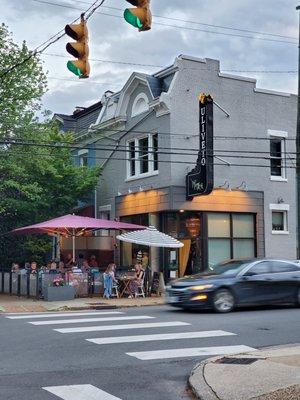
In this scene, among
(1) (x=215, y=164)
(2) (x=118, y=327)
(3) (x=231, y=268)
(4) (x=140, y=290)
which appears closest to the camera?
(2) (x=118, y=327)

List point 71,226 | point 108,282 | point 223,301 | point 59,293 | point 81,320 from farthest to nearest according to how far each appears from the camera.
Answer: point 108,282 < point 71,226 < point 59,293 < point 223,301 < point 81,320

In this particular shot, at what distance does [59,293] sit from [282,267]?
769 cm

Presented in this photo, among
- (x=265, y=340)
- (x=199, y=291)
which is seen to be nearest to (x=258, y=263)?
(x=199, y=291)

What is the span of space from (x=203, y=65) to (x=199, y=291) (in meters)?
12.3

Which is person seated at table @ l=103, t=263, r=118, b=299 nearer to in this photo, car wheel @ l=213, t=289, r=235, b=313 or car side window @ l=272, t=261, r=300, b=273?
car wheel @ l=213, t=289, r=235, b=313

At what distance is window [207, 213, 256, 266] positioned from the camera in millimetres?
24406

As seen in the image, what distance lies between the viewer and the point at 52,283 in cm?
2072

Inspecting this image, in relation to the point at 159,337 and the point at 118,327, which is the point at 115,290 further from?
the point at 159,337

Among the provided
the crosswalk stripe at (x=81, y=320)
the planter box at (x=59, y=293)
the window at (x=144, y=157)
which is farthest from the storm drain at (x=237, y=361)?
the window at (x=144, y=157)

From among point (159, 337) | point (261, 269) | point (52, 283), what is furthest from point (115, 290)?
point (159, 337)

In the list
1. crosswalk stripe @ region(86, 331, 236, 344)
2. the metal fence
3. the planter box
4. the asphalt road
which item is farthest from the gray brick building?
crosswalk stripe @ region(86, 331, 236, 344)

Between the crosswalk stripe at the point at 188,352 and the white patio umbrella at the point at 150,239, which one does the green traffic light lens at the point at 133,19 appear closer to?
the crosswalk stripe at the point at 188,352

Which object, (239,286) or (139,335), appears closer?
(139,335)

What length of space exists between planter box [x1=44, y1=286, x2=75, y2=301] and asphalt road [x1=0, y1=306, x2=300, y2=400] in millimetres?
4225
